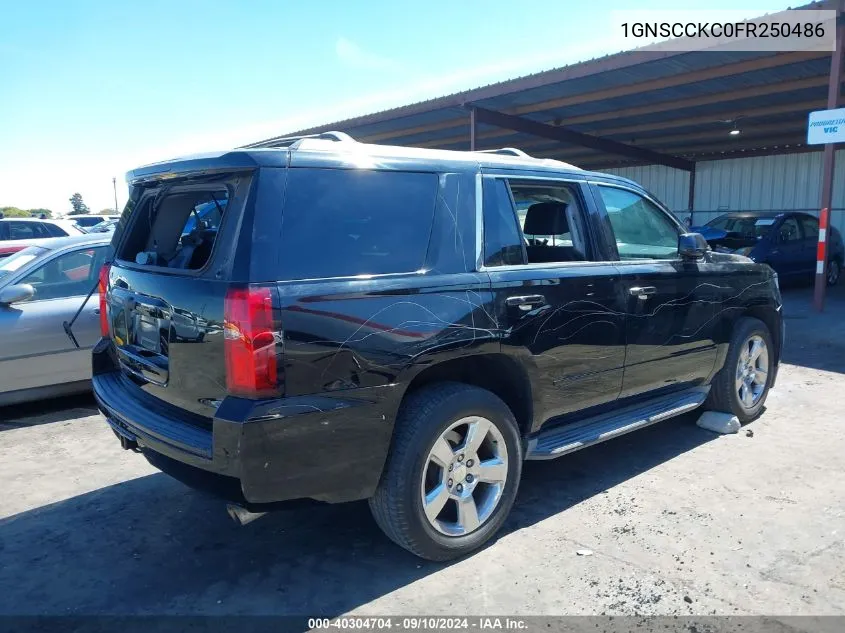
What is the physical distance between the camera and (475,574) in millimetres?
3219

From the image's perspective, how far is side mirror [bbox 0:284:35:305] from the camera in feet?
17.5

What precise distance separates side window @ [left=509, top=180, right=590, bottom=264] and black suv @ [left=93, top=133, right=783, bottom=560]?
0.04ft

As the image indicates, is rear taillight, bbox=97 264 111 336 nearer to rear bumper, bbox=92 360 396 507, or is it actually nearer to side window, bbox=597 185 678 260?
rear bumper, bbox=92 360 396 507

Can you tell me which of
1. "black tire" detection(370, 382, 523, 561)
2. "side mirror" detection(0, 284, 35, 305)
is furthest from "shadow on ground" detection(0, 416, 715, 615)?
"side mirror" detection(0, 284, 35, 305)

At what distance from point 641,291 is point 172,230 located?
281cm

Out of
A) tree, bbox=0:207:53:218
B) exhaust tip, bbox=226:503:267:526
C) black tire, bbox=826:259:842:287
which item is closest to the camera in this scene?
exhaust tip, bbox=226:503:267:526

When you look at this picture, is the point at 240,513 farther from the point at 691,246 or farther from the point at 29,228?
the point at 29,228

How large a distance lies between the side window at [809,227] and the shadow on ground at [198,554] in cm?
1175

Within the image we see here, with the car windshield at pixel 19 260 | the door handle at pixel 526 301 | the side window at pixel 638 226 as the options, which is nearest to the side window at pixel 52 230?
the car windshield at pixel 19 260

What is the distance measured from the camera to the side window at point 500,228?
3.48 meters

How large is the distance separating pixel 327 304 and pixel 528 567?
1630 mm

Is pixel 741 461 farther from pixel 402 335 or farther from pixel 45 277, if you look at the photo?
pixel 45 277

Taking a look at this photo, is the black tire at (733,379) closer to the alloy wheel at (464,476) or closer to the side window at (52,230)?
the alloy wheel at (464,476)

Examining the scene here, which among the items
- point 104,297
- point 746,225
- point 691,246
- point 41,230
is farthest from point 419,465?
point 746,225
